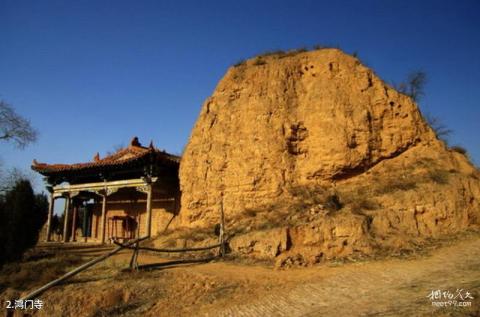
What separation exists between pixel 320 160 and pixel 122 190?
11.6m

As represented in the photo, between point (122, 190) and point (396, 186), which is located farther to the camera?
point (122, 190)

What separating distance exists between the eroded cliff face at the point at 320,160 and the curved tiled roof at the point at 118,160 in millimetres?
1748

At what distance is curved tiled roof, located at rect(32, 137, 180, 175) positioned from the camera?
16.8m

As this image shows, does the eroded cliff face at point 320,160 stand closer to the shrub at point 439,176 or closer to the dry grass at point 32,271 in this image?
the shrub at point 439,176

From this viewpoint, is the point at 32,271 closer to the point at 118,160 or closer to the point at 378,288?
the point at 118,160

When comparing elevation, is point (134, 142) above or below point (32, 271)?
above

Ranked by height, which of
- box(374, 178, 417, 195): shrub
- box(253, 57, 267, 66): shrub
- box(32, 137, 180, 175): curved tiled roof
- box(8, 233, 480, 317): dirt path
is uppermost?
box(253, 57, 267, 66): shrub

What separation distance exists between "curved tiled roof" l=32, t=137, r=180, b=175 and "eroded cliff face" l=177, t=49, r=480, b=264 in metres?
1.75

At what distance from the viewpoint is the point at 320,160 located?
13.5 meters

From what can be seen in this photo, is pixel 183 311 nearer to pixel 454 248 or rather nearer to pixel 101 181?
pixel 454 248

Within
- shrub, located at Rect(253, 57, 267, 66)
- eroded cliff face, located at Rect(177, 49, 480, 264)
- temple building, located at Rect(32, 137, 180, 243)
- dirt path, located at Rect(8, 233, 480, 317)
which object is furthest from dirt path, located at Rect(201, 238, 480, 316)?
shrub, located at Rect(253, 57, 267, 66)

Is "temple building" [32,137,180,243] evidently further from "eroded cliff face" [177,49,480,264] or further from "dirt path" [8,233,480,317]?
"dirt path" [8,233,480,317]

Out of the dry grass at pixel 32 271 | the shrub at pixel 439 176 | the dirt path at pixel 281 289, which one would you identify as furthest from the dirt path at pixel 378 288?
the dry grass at pixel 32 271

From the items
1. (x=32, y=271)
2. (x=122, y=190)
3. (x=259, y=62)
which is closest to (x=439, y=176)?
(x=259, y=62)
